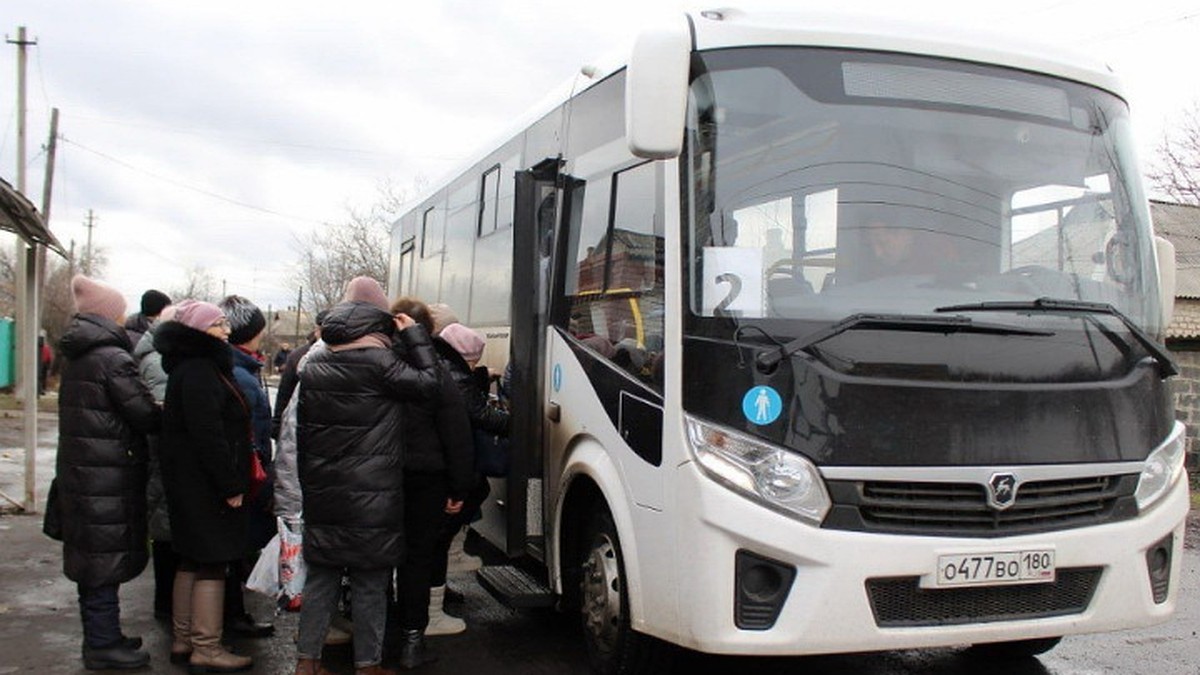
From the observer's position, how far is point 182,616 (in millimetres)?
5129

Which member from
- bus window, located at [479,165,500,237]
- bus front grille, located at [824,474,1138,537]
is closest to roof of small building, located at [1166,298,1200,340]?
bus window, located at [479,165,500,237]

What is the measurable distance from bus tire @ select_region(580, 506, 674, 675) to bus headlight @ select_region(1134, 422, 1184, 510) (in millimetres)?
2069

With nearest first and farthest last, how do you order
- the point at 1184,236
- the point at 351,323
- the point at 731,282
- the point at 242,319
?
1. the point at 731,282
2. the point at 351,323
3. the point at 242,319
4. the point at 1184,236

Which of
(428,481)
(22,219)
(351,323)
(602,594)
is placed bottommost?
(602,594)

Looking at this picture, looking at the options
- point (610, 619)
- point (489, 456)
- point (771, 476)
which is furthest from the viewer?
point (489, 456)

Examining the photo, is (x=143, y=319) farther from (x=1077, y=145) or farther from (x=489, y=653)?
(x=1077, y=145)

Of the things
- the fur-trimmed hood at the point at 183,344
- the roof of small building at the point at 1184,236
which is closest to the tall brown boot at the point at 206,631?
the fur-trimmed hood at the point at 183,344

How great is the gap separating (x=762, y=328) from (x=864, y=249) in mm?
567

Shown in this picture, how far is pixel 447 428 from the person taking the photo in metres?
4.93

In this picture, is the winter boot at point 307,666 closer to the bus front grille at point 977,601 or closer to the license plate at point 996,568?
the bus front grille at point 977,601

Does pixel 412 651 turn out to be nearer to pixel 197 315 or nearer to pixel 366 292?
pixel 366 292

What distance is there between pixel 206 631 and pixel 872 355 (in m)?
3.43

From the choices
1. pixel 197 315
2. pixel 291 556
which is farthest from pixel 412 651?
pixel 197 315

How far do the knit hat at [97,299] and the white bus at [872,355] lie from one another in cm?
240
